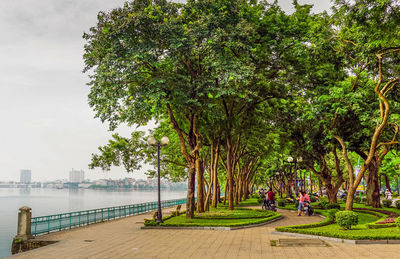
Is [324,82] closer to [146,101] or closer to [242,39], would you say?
[242,39]

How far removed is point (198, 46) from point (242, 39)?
8.31ft

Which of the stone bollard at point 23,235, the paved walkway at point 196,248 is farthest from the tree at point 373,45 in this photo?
the stone bollard at point 23,235

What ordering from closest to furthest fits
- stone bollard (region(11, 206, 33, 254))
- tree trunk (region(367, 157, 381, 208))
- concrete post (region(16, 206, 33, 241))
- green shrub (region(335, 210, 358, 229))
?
green shrub (region(335, 210, 358, 229)), stone bollard (region(11, 206, 33, 254)), concrete post (region(16, 206, 33, 241)), tree trunk (region(367, 157, 381, 208))

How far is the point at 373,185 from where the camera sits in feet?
94.1

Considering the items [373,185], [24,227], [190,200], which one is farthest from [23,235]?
[373,185]

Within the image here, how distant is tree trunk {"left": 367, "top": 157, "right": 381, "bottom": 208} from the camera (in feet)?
91.2

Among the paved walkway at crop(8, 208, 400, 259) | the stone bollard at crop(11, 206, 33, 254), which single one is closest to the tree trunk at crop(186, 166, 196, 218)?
the paved walkway at crop(8, 208, 400, 259)

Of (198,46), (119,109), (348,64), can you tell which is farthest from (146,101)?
(348,64)

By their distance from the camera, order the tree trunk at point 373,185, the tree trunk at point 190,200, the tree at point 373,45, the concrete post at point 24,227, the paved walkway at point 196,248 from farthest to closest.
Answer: the tree trunk at point 373,185, the tree trunk at point 190,200, the concrete post at point 24,227, the tree at point 373,45, the paved walkway at point 196,248

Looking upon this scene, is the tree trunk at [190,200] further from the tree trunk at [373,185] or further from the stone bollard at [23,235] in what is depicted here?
the tree trunk at [373,185]

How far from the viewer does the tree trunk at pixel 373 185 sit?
2780 cm

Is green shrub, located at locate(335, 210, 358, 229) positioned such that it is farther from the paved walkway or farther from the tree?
the tree

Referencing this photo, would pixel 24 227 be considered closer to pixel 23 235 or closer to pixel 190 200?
pixel 23 235

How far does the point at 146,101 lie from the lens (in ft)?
58.4
